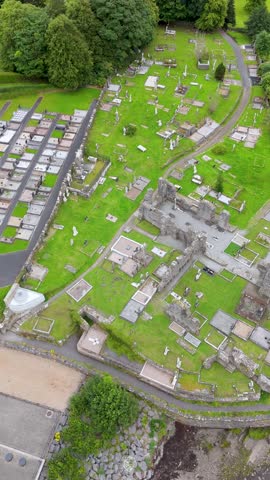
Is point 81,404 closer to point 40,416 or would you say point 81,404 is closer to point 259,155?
point 40,416

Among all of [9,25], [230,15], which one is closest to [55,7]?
[9,25]

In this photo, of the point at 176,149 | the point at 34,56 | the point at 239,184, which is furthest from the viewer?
the point at 34,56

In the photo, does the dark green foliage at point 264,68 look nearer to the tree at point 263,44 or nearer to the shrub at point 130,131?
the tree at point 263,44

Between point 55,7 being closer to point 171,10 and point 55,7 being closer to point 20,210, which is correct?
point 171,10

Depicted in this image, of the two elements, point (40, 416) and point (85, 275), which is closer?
point (40, 416)

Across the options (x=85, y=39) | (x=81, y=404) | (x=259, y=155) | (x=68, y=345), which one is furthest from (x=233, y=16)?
(x=81, y=404)
